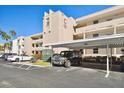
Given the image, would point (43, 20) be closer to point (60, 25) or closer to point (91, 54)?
point (60, 25)

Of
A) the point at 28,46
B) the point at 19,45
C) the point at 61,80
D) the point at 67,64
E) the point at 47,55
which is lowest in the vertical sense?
the point at 61,80

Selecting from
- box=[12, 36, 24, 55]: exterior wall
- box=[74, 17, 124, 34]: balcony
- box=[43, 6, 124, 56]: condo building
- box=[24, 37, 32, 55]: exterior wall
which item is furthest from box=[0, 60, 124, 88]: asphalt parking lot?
box=[12, 36, 24, 55]: exterior wall

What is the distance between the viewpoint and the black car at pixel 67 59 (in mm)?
19422

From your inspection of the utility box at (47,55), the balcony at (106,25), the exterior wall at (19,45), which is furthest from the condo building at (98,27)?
the exterior wall at (19,45)

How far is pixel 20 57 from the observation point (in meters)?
31.6

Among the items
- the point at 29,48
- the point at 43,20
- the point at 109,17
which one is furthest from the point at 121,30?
the point at 29,48

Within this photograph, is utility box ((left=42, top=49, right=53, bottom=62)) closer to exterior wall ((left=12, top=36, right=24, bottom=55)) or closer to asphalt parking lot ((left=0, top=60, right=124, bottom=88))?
asphalt parking lot ((left=0, top=60, right=124, bottom=88))

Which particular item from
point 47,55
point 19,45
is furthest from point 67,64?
point 19,45

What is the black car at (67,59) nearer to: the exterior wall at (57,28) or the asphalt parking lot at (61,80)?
the asphalt parking lot at (61,80)

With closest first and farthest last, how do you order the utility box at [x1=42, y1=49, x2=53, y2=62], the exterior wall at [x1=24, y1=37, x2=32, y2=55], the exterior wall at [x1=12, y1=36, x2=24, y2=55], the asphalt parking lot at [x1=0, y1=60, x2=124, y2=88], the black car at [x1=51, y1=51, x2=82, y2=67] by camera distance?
1. the asphalt parking lot at [x1=0, y1=60, x2=124, y2=88]
2. the black car at [x1=51, y1=51, x2=82, y2=67]
3. the utility box at [x1=42, y1=49, x2=53, y2=62]
4. the exterior wall at [x1=24, y1=37, x2=32, y2=55]
5. the exterior wall at [x1=12, y1=36, x2=24, y2=55]

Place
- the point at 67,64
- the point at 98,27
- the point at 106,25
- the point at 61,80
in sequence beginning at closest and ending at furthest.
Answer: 1. the point at 61,80
2. the point at 67,64
3. the point at 106,25
4. the point at 98,27

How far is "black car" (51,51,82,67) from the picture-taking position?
1942cm

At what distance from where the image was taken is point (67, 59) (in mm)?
19672

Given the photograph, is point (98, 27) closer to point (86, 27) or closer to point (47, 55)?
point (86, 27)
